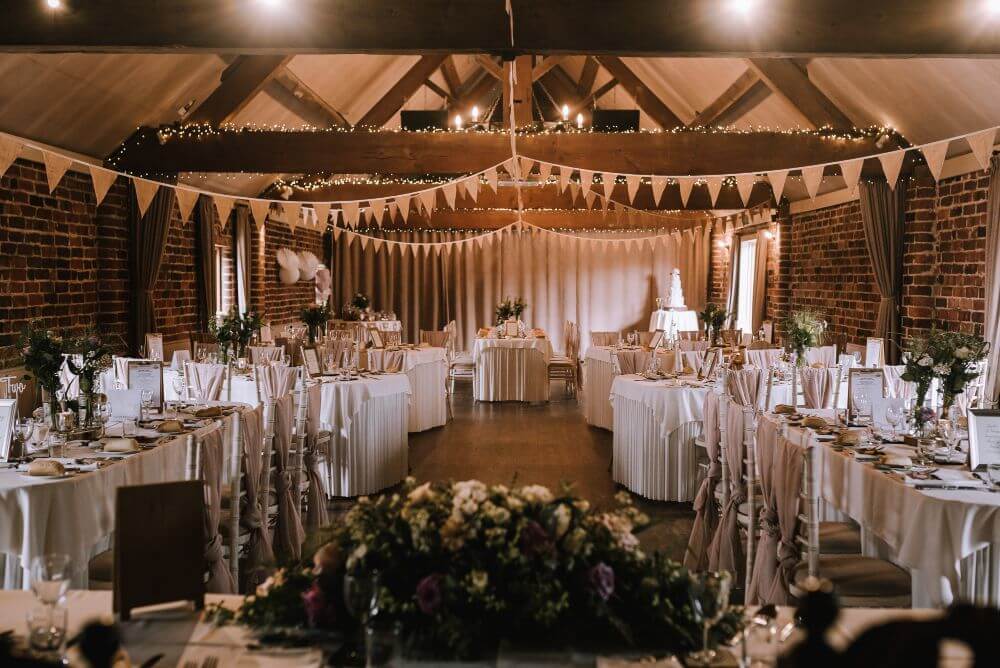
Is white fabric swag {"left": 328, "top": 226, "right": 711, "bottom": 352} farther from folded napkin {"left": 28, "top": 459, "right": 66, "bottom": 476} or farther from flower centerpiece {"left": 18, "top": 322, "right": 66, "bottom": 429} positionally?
folded napkin {"left": 28, "top": 459, "right": 66, "bottom": 476}

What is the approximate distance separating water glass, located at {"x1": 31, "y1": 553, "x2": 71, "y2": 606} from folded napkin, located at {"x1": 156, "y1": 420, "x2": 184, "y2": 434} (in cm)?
257

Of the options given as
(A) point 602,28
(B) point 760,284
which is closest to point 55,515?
(A) point 602,28

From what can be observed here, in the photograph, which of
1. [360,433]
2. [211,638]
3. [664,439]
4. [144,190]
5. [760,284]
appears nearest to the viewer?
[211,638]

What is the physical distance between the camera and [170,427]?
4059 millimetres

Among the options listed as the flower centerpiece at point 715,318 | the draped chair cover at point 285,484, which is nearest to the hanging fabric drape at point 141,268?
the draped chair cover at point 285,484

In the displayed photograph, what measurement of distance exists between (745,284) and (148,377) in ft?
34.8

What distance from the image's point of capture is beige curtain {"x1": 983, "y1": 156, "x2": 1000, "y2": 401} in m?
6.03

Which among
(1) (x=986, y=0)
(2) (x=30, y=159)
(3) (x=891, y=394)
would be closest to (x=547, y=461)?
(3) (x=891, y=394)

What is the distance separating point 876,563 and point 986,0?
9.92 ft

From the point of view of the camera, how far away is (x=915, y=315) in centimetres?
755

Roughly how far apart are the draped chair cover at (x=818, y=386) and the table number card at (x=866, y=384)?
989 millimetres

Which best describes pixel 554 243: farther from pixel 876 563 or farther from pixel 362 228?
pixel 876 563

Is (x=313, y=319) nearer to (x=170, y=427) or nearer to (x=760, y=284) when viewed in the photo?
(x=170, y=427)

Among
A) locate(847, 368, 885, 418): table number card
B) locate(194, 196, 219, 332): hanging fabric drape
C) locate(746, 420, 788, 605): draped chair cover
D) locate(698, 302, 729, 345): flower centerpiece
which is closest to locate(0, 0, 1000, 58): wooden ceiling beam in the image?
locate(847, 368, 885, 418): table number card
